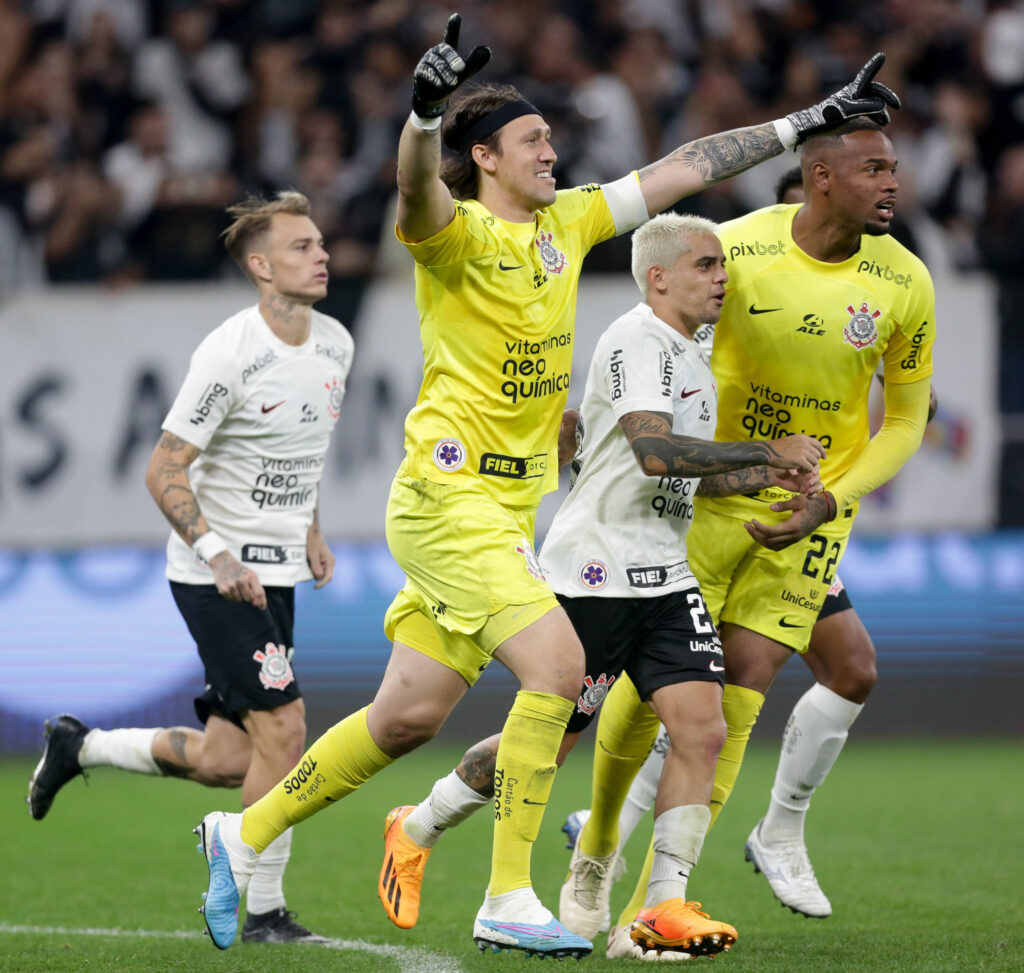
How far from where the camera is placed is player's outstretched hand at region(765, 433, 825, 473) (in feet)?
16.6

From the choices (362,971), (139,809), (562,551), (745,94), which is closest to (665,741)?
(562,551)

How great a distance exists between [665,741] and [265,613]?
169 centimetres

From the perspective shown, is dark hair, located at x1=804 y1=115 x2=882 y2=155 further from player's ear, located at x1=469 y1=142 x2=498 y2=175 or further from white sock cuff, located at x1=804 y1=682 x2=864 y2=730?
white sock cuff, located at x1=804 y1=682 x2=864 y2=730

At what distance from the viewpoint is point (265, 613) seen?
6.38 m

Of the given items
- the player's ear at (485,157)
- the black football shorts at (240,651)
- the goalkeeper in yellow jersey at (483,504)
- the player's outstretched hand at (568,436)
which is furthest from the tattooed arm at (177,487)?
the player's ear at (485,157)

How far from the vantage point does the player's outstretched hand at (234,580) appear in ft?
19.4

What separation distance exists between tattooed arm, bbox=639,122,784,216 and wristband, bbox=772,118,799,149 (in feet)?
0.04

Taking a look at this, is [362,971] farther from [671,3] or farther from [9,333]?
[671,3]

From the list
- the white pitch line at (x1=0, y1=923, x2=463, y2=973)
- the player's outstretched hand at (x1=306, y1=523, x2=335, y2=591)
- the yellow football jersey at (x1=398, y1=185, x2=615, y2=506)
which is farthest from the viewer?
the player's outstretched hand at (x1=306, y1=523, x2=335, y2=591)

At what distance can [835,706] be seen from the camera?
6.48 m

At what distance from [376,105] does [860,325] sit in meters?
7.47

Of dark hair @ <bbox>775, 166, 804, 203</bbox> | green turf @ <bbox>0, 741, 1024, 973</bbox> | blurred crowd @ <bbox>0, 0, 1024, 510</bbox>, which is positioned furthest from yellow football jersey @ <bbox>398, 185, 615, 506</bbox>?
blurred crowd @ <bbox>0, 0, 1024, 510</bbox>

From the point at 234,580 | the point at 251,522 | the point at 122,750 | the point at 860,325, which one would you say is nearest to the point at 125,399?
the point at 122,750

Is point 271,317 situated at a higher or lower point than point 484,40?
lower
